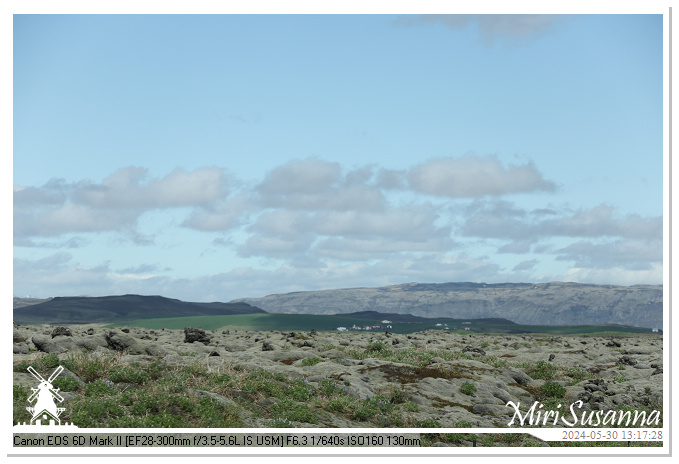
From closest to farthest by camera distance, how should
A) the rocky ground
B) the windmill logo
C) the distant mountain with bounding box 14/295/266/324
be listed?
1. the windmill logo
2. the rocky ground
3. the distant mountain with bounding box 14/295/266/324

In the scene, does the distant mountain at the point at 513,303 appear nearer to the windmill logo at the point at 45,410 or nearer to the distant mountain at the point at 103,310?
the distant mountain at the point at 103,310

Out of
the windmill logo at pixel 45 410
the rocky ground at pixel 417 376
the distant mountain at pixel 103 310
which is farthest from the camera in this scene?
the distant mountain at pixel 103 310

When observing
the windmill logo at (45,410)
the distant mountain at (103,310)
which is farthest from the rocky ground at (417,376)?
the distant mountain at (103,310)

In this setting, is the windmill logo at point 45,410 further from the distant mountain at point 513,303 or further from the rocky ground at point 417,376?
the distant mountain at point 513,303

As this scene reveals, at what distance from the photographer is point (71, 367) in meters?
16.7

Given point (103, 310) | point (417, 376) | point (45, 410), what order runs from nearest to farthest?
point (45, 410) < point (417, 376) < point (103, 310)

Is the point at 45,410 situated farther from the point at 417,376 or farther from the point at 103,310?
the point at 103,310

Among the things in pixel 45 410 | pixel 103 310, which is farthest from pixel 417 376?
pixel 103 310

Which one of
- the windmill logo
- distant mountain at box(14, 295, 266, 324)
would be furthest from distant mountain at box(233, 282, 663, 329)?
the windmill logo

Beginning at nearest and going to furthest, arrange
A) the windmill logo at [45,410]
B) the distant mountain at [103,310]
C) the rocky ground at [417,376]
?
the windmill logo at [45,410] → the rocky ground at [417,376] → the distant mountain at [103,310]

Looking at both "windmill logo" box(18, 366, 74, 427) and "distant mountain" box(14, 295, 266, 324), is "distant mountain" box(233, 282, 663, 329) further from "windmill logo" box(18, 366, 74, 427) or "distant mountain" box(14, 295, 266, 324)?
"windmill logo" box(18, 366, 74, 427)

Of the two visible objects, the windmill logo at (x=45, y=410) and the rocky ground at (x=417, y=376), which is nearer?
the windmill logo at (x=45, y=410)
